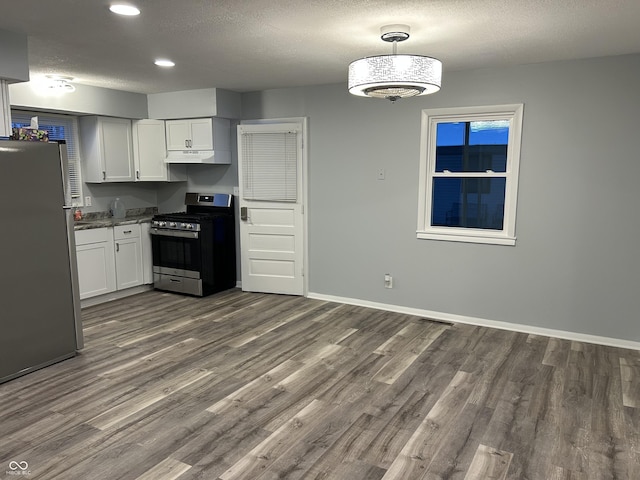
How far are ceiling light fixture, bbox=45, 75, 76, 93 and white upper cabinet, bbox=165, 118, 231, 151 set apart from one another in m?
1.18

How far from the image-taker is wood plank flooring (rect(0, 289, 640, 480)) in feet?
7.84

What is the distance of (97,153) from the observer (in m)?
5.38

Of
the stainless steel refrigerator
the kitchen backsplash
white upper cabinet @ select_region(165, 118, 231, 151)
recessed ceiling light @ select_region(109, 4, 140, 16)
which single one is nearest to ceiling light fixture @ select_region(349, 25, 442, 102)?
recessed ceiling light @ select_region(109, 4, 140, 16)

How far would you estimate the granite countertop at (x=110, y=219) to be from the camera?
5.06 m

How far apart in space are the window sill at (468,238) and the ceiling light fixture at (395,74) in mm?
1945

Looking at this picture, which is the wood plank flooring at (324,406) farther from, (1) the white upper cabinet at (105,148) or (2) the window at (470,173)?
(1) the white upper cabinet at (105,148)

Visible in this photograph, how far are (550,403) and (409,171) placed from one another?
247cm

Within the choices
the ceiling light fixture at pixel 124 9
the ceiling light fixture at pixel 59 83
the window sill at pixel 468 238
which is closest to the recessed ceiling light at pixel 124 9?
the ceiling light fixture at pixel 124 9

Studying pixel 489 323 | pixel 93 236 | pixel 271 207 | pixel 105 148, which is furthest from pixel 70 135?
pixel 489 323

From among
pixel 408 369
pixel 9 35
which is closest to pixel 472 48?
pixel 408 369

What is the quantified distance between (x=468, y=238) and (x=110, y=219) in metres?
4.10

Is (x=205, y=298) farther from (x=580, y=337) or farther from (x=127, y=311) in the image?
(x=580, y=337)

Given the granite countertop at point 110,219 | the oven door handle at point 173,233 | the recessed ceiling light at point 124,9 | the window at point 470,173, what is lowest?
the oven door handle at point 173,233

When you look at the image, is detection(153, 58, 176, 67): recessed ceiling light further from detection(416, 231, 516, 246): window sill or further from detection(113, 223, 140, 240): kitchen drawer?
detection(416, 231, 516, 246): window sill
